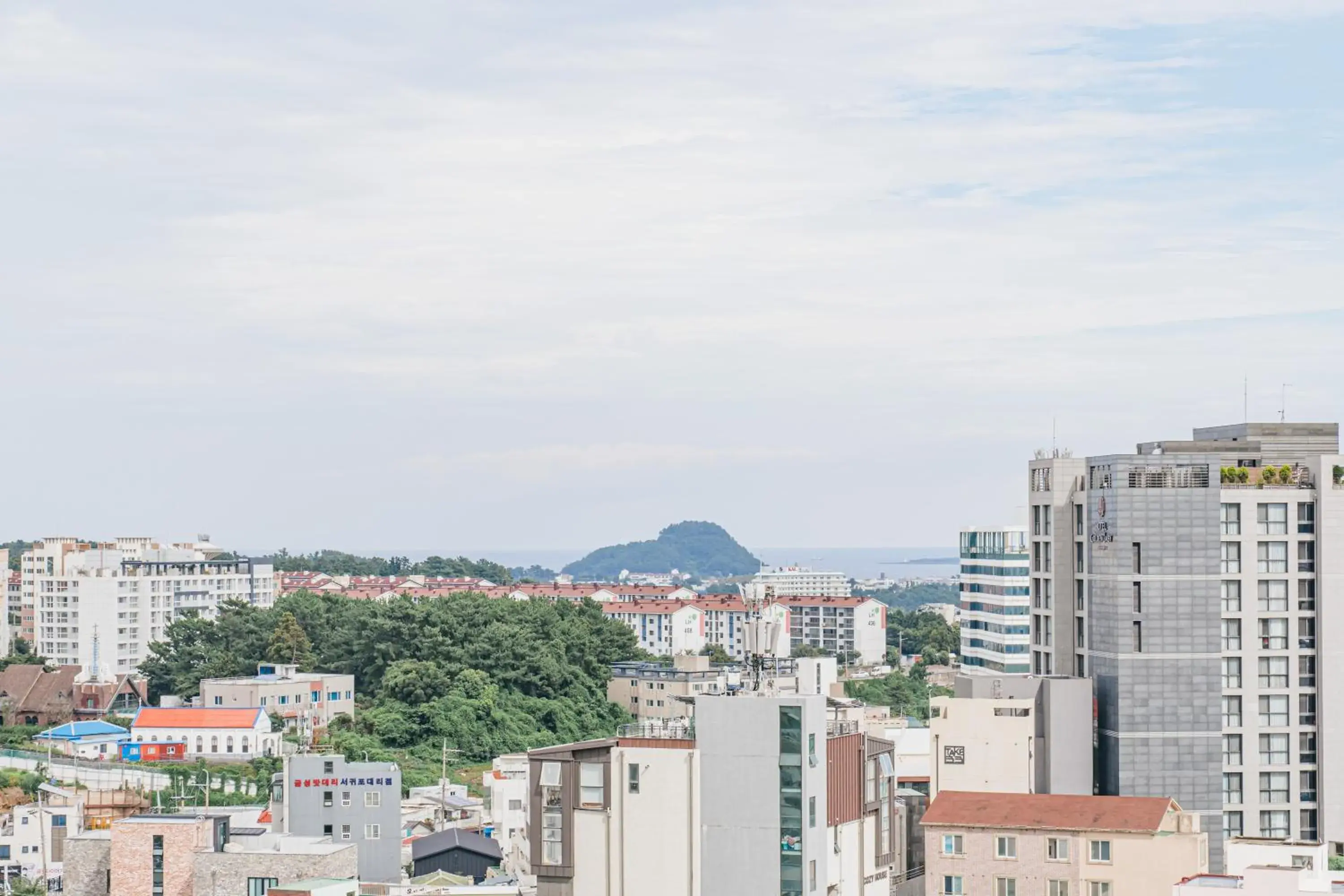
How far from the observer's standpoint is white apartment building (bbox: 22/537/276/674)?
349ft

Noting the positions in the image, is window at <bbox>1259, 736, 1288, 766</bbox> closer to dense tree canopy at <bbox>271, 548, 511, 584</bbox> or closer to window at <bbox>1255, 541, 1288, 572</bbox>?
window at <bbox>1255, 541, 1288, 572</bbox>

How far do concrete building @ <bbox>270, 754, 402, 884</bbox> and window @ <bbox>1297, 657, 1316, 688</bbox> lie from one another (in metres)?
22.9

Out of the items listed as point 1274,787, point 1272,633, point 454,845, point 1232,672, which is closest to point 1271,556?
point 1272,633

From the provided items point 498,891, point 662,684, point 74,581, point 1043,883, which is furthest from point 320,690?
point 1043,883

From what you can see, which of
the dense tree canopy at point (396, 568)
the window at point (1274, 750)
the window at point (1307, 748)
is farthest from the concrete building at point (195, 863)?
the dense tree canopy at point (396, 568)

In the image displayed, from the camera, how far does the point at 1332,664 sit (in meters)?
39.5

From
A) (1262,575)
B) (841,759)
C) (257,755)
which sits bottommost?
(257,755)

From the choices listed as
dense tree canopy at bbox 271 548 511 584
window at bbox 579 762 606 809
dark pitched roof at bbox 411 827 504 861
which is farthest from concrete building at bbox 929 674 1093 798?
dense tree canopy at bbox 271 548 511 584

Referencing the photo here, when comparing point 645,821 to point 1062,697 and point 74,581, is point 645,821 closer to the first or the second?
point 1062,697

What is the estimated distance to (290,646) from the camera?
318 ft

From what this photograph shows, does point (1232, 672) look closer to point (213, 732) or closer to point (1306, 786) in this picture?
point (1306, 786)

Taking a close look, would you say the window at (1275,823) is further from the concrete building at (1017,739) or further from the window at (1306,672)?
the concrete building at (1017,739)

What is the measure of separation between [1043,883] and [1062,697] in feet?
20.2

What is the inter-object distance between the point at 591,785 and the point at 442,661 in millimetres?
59662
